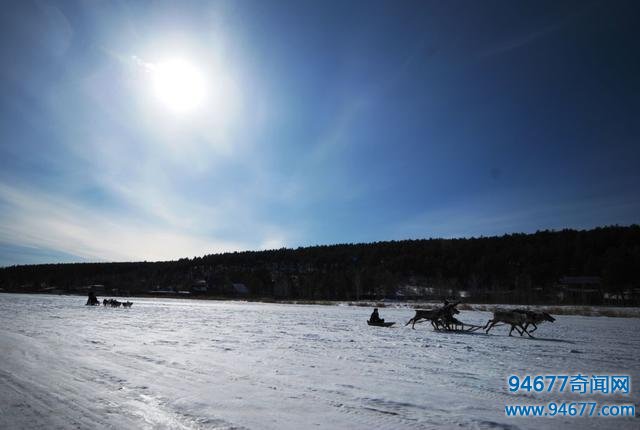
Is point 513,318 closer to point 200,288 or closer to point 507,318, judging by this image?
point 507,318

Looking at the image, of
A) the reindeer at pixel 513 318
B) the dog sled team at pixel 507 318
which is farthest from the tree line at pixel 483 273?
the reindeer at pixel 513 318

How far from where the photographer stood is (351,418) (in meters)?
5.64

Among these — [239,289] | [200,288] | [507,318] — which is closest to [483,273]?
[239,289]

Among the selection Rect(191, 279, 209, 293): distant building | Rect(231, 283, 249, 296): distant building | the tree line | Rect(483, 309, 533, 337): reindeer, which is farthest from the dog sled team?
Rect(191, 279, 209, 293): distant building

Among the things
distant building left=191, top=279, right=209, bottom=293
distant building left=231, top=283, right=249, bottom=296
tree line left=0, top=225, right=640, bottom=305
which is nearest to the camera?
tree line left=0, top=225, right=640, bottom=305

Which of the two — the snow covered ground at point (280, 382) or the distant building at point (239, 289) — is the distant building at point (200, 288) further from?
the snow covered ground at point (280, 382)

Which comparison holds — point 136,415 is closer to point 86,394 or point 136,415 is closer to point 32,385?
point 86,394

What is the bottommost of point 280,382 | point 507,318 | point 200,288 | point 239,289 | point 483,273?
point 280,382

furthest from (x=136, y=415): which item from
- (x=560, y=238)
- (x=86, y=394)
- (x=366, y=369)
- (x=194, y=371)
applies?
(x=560, y=238)

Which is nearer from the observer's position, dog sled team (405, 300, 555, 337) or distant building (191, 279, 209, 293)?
dog sled team (405, 300, 555, 337)

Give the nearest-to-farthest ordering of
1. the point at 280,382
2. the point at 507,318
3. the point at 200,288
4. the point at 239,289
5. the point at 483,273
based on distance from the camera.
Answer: the point at 280,382 → the point at 507,318 → the point at 483,273 → the point at 239,289 → the point at 200,288

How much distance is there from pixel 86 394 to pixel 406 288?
439 feet

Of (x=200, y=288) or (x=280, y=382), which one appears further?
(x=200, y=288)

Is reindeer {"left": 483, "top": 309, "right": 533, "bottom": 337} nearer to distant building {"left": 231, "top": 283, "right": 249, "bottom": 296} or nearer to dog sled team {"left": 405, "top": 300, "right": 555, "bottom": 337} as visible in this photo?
dog sled team {"left": 405, "top": 300, "right": 555, "bottom": 337}
